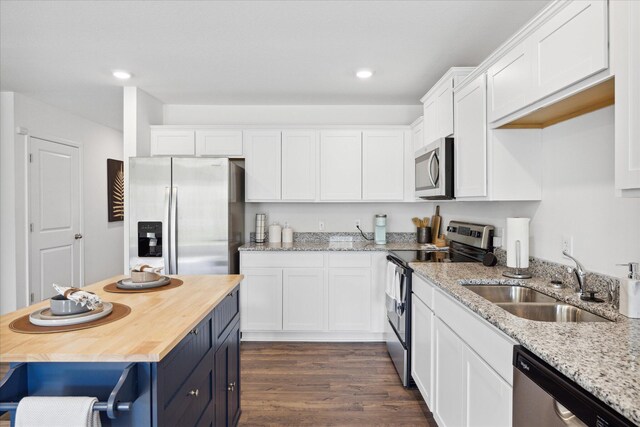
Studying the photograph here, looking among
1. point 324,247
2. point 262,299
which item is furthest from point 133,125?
point 324,247

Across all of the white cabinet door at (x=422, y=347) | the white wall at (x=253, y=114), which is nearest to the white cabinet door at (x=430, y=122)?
the white wall at (x=253, y=114)

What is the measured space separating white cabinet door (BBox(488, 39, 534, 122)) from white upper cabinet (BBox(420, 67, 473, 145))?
0.53 m

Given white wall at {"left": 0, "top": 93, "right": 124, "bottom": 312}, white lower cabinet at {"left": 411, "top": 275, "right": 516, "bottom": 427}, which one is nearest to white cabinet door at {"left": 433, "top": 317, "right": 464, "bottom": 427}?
white lower cabinet at {"left": 411, "top": 275, "right": 516, "bottom": 427}

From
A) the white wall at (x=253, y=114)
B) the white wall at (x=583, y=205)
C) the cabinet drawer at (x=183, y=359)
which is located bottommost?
the cabinet drawer at (x=183, y=359)

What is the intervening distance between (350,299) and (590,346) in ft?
8.67

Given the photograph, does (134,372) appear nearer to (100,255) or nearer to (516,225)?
(516,225)

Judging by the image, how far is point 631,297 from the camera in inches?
55.7

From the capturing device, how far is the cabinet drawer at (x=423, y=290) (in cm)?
224

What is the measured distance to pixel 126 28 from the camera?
2436 millimetres

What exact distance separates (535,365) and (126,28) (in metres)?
2.84

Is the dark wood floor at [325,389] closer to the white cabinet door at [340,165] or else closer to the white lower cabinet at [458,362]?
the white lower cabinet at [458,362]

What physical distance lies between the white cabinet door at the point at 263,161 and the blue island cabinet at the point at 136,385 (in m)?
2.41

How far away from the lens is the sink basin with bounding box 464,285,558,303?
1956 mm

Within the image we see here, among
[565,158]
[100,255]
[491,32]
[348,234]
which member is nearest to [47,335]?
[565,158]
